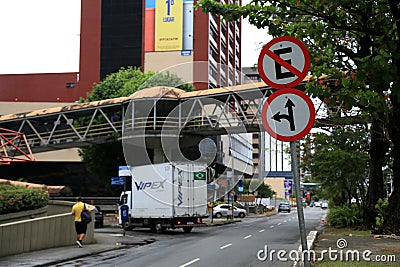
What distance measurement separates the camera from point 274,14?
36.2ft

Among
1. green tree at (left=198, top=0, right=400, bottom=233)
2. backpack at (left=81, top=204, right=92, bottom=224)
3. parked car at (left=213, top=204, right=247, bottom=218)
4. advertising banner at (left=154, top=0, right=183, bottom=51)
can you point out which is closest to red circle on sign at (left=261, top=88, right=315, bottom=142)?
green tree at (left=198, top=0, right=400, bottom=233)

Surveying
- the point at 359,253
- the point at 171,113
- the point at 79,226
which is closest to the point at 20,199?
the point at 79,226

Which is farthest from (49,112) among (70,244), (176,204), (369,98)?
(369,98)

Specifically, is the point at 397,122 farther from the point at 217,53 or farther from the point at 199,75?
the point at 217,53

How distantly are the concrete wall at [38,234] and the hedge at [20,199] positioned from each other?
1.00 m

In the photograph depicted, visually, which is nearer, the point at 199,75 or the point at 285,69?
the point at 285,69

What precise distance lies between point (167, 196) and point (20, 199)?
9.77 m

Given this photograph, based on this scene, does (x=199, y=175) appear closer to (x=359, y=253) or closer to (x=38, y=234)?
(x=38, y=234)

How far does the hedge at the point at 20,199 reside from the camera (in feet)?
57.4

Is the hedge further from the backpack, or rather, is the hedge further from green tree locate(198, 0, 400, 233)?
green tree locate(198, 0, 400, 233)

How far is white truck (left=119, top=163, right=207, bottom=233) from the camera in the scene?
2697 centimetres

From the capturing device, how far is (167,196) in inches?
1064

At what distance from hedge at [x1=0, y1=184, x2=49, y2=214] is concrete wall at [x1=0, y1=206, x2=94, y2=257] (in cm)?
100

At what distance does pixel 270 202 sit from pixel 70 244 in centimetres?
7797
